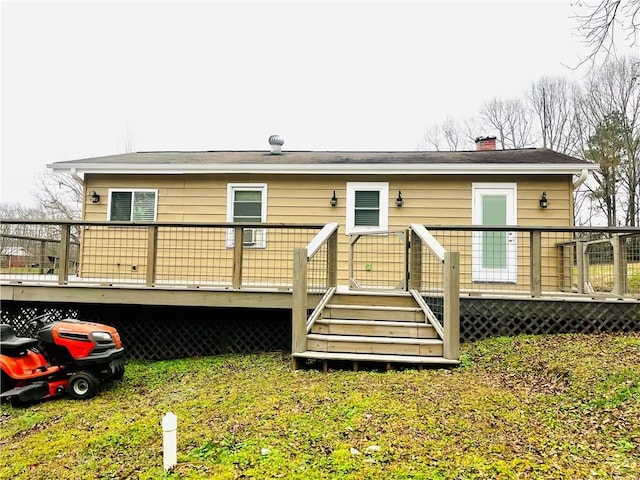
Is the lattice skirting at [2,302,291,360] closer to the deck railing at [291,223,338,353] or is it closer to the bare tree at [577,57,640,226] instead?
the deck railing at [291,223,338,353]

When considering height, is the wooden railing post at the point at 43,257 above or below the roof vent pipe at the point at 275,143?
below

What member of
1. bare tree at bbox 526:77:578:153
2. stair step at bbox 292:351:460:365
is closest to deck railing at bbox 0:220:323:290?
stair step at bbox 292:351:460:365

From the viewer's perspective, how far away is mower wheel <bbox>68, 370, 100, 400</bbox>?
4418 millimetres

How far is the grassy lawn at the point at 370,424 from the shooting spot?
246 cm

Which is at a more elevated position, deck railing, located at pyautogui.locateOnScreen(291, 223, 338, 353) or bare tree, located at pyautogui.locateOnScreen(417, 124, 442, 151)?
bare tree, located at pyautogui.locateOnScreen(417, 124, 442, 151)

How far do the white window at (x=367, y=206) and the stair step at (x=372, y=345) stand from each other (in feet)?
11.2

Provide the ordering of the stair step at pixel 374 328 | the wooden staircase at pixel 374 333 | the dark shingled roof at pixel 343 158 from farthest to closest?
the dark shingled roof at pixel 343 158 → the stair step at pixel 374 328 → the wooden staircase at pixel 374 333

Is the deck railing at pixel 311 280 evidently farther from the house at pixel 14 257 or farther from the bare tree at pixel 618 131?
the bare tree at pixel 618 131

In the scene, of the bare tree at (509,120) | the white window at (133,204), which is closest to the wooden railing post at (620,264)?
the white window at (133,204)

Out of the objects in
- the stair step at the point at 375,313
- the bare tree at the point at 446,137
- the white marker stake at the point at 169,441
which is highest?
the bare tree at the point at 446,137

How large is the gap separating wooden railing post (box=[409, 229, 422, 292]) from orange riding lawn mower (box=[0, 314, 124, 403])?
3.85 meters

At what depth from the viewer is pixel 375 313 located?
5.15 m

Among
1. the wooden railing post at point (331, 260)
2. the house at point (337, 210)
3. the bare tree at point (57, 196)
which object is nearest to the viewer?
the wooden railing post at point (331, 260)

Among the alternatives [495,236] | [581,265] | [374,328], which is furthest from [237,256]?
[581,265]
